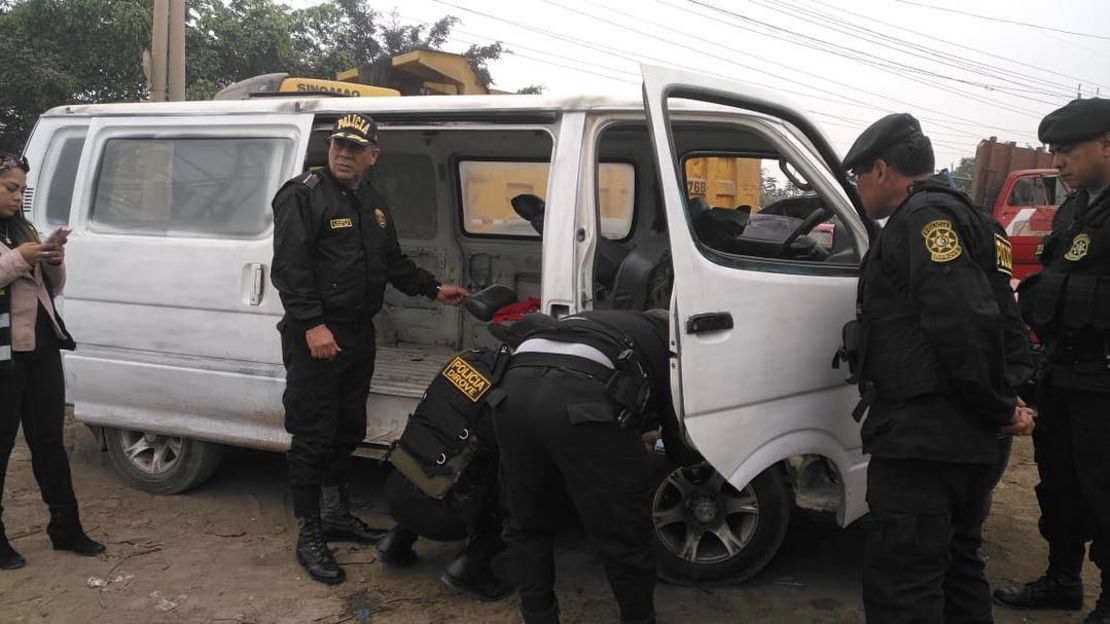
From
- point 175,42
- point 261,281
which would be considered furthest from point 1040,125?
A: point 175,42

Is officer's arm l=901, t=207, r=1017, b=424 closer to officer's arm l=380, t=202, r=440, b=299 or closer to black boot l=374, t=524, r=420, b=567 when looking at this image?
black boot l=374, t=524, r=420, b=567

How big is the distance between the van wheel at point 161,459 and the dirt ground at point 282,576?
0.08m

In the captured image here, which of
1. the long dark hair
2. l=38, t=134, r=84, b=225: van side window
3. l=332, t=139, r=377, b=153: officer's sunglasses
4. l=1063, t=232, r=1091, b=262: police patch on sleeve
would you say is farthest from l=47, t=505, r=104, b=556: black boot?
l=1063, t=232, r=1091, b=262: police patch on sleeve

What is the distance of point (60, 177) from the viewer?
4.42 metres

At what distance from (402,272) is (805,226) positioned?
190 centimetres

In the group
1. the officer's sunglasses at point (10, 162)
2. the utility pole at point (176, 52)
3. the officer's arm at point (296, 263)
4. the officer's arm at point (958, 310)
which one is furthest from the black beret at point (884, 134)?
the utility pole at point (176, 52)

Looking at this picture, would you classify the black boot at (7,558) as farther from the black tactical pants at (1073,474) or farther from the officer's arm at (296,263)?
the black tactical pants at (1073,474)

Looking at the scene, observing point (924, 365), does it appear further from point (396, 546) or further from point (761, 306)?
point (396, 546)

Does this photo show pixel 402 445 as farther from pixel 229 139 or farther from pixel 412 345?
pixel 412 345

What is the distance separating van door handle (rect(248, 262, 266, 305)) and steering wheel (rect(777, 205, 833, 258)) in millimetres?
2362

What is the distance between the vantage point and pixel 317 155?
497 cm

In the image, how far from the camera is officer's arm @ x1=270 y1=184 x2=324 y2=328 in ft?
11.1

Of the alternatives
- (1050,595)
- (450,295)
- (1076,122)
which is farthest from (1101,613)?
(450,295)

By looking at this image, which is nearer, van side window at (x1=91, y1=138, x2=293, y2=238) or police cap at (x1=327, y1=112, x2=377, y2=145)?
police cap at (x1=327, y1=112, x2=377, y2=145)
